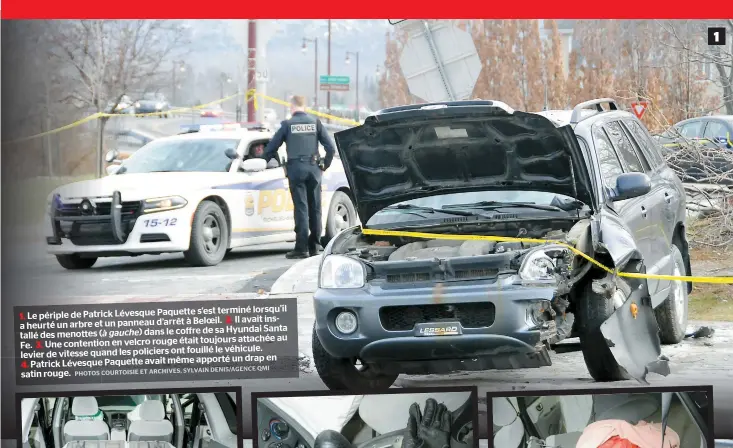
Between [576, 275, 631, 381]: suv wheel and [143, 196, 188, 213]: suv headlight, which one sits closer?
[576, 275, 631, 381]: suv wheel

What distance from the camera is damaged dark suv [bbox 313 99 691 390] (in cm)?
532

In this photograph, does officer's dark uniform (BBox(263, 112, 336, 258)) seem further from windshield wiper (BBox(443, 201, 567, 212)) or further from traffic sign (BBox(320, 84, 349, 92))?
windshield wiper (BBox(443, 201, 567, 212))

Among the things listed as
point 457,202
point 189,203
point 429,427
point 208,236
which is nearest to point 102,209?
point 189,203

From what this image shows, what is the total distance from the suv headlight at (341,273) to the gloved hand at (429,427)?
885mm

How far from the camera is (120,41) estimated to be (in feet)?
19.7

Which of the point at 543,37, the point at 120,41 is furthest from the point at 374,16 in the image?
the point at 120,41

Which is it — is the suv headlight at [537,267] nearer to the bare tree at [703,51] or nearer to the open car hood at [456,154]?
the open car hood at [456,154]

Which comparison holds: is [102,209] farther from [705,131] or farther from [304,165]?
[705,131]

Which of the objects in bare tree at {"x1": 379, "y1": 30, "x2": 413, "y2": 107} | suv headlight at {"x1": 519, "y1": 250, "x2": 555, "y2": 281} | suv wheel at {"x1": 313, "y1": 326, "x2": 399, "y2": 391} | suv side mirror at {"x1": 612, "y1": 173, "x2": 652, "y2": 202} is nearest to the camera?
suv headlight at {"x1": 519, "y1": 250, "x2": 555, "y2": 281}

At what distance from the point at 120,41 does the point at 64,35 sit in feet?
1.04

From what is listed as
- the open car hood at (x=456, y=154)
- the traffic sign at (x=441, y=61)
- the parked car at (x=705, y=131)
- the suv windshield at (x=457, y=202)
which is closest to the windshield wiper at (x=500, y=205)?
the suv windshield at (x=457, y=202)

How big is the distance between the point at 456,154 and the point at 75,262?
2.31 m

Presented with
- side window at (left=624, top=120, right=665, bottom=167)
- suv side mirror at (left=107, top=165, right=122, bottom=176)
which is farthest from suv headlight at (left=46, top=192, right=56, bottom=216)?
side window at (left=624, top=120, right=665, bottom=167)

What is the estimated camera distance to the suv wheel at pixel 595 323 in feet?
17.9
